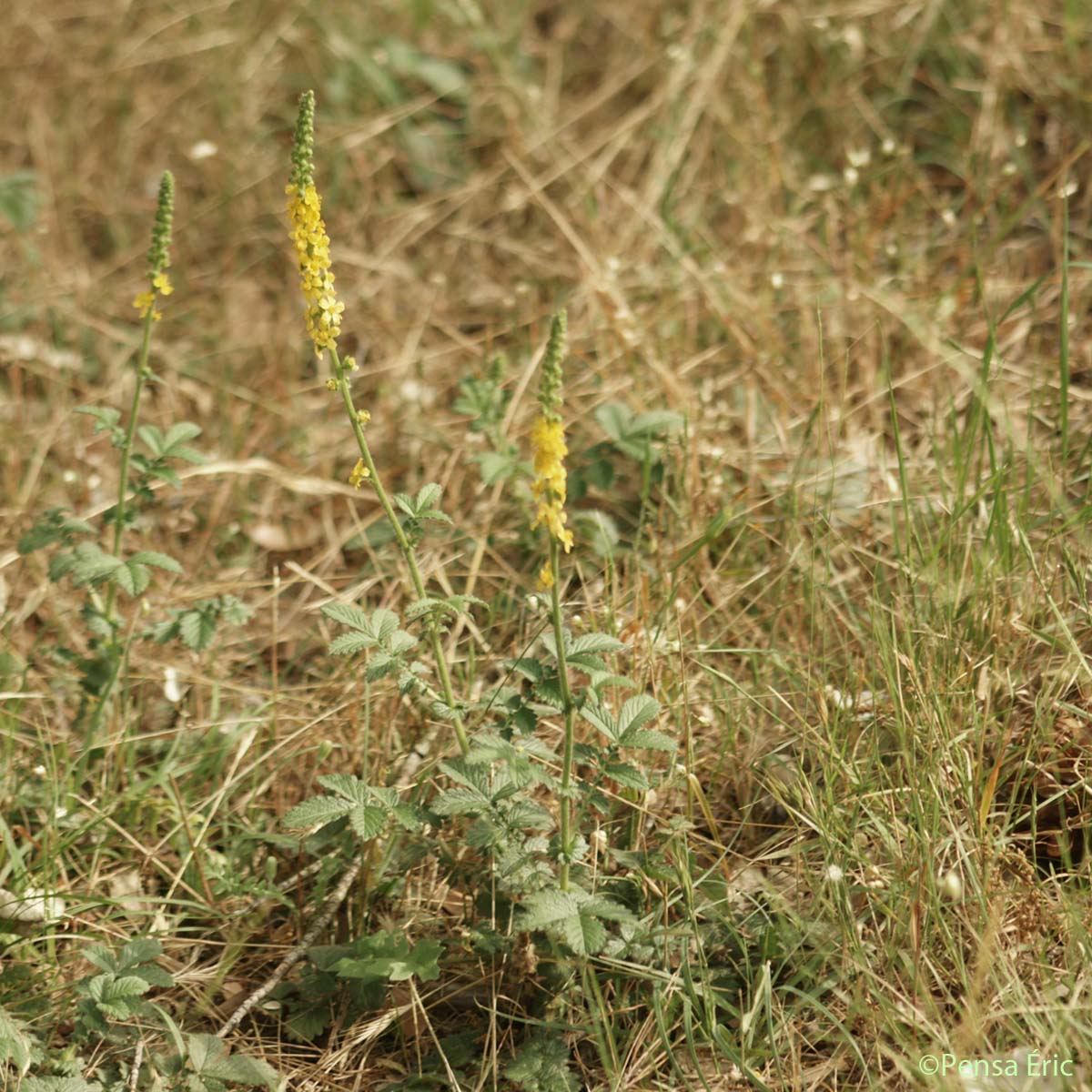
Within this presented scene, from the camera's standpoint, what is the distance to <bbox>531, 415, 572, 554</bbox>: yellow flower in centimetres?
175

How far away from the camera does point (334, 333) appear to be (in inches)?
77.4

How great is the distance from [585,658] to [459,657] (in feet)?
2.76

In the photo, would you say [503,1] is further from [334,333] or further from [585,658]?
[585,658]

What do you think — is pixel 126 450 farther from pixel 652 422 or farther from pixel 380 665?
pixel 652 422

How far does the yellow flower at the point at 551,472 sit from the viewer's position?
1.75 meters

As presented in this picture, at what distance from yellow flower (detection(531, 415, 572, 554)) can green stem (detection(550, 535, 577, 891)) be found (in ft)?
0.14

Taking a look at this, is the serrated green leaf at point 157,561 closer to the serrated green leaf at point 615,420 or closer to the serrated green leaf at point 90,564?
the serrated green leaf at point 90,564

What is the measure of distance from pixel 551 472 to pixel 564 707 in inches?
14.8

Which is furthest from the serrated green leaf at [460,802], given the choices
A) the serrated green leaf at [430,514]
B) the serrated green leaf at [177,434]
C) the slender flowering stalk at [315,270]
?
the serrated green leaf at [177,434]

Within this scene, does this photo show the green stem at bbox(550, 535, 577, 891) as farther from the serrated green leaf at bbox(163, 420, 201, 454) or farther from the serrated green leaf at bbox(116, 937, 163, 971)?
the serrated green leaf at bbox(163, 420, 201, 454)

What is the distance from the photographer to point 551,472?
1.76 m

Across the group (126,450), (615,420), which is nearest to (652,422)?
(615,420)

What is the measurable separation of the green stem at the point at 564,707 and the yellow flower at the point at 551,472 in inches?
1.7

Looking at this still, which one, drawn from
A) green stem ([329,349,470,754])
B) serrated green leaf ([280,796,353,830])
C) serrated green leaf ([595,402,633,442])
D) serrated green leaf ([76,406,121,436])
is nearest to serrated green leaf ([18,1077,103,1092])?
serrated green leaf ([280,796,353,830])
